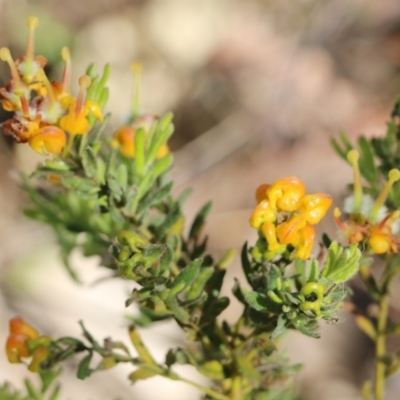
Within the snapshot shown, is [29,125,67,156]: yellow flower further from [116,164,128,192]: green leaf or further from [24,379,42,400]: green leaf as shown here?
[24,379,42,400]: green leaf

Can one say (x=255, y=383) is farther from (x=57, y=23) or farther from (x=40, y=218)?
(x=57, y=23)

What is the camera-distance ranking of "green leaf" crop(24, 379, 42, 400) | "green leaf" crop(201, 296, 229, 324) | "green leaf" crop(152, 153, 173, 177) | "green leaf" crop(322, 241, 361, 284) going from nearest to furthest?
"green leaf" crop(322, 241, 361, 284), "green leaf" crop(201, 296, 229, 324), "green leaf" crop(152, 153, 173, 177), "green leaf" crop(24, 379, 42, 400)

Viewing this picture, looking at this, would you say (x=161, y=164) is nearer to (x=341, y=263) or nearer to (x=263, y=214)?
(x=263, y=214)

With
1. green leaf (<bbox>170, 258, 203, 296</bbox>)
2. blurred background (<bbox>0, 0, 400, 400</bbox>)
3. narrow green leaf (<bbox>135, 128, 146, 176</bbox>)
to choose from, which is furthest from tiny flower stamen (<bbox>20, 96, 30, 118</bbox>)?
blurred background (<bbox>0, 0, 400, 400</bbox>)

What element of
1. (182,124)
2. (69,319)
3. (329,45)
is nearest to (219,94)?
(182,124)

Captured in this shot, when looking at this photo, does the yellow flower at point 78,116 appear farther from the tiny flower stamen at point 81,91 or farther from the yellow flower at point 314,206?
the yellow flower at point 314,206

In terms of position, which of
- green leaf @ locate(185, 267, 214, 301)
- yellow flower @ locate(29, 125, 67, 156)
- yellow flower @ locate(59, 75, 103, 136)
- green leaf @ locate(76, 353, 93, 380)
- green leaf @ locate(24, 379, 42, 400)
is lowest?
green leaf @ locate(24, 379, 42, 400)

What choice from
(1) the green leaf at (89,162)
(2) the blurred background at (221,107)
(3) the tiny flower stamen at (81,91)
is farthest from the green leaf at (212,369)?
(2) the blurred background at (221,107)
